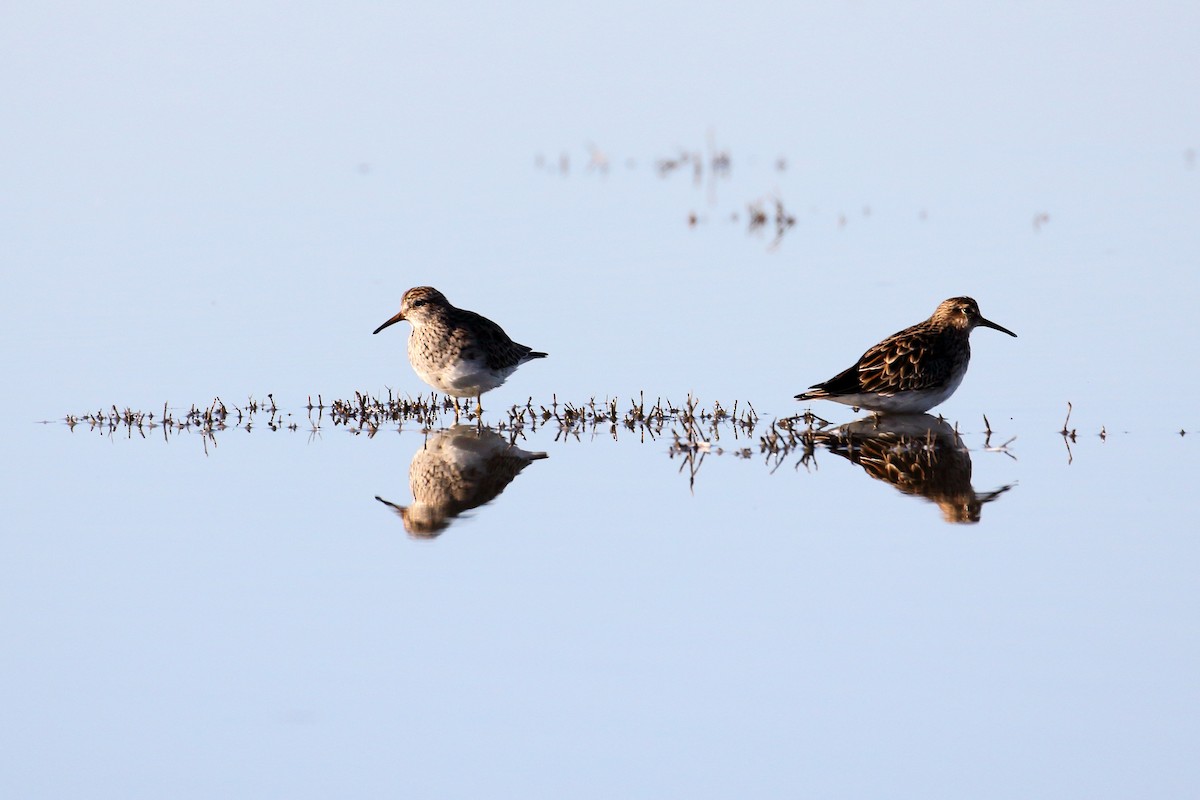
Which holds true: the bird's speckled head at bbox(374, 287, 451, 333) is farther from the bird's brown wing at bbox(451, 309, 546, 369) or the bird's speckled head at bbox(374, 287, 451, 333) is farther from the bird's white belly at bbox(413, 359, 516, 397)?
the bird's white belly at bbox(413, 359, 516, 397)

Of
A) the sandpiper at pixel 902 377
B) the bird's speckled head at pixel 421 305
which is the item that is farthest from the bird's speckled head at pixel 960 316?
the bird's speckled head at pixel 421 305

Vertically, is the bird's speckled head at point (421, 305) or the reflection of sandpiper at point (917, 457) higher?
the bird's speckled head at point (421, 305)

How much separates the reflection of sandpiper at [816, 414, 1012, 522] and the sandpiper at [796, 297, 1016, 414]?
21cm

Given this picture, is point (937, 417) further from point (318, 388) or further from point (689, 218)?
point (689, 218)

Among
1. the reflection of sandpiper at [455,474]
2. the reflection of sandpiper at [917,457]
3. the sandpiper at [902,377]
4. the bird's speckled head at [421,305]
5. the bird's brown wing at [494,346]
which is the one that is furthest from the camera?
the bird's speckled head at [421,305]

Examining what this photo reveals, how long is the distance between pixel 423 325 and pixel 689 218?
10.1m

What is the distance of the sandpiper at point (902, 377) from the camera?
1462cm

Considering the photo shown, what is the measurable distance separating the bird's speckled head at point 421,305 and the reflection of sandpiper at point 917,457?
12.3 feet

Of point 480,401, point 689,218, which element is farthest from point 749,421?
point 689,218

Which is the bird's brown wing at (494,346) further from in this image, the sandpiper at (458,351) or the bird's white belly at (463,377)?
the bird's white belly at (463,377)

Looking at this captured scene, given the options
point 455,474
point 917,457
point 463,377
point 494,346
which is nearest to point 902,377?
point 917,457

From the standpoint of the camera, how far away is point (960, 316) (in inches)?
628

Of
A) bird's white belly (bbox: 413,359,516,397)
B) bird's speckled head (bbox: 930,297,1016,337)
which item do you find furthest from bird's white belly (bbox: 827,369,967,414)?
bird's white belly (bbox: 413,359,516,397)

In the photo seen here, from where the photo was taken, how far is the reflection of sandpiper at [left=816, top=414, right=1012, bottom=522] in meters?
12.4
